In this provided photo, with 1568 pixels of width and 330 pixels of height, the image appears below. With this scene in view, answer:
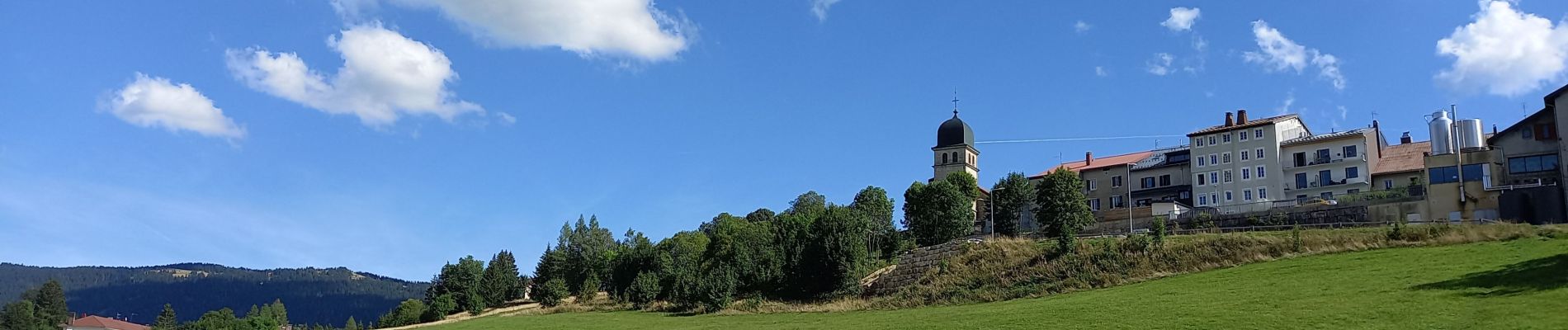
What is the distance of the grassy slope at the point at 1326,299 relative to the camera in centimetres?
3038

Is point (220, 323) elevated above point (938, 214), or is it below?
below

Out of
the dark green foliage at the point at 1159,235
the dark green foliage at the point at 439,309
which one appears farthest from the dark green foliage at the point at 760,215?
the dark green foliage at the point at 1159,235

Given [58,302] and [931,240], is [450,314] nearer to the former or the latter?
[931,240]

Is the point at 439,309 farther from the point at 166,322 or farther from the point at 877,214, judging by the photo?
the point at 166,322

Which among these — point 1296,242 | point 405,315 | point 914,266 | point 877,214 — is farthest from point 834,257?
point 405,315

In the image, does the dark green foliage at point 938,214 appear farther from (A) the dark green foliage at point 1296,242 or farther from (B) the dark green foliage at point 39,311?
(B) the dark green foliage at point 39,311

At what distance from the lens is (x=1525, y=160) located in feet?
221

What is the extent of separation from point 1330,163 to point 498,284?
77.9 metres

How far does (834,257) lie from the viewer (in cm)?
6800

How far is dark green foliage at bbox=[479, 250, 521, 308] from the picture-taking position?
109188 mm

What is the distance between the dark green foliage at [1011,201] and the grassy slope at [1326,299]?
117 ft

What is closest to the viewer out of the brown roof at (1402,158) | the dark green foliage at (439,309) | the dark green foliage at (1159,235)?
the dark green foliage at (1159,235)

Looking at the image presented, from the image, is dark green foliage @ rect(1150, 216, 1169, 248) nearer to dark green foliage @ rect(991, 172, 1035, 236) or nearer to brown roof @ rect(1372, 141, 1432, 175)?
dark green foliage @ rect(991, 172, 1035, 236)

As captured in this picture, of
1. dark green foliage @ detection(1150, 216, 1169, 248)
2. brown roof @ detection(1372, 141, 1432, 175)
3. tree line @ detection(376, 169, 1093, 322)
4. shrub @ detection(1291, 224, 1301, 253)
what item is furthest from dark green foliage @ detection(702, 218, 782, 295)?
brown roof @ detection(1372, 141, 1432, 175)
